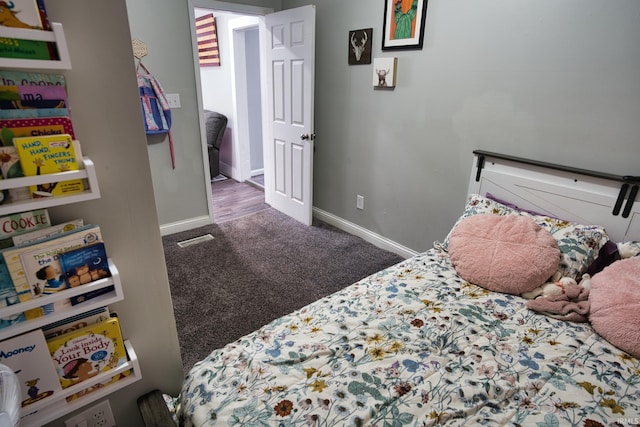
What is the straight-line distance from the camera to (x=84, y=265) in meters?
0.85

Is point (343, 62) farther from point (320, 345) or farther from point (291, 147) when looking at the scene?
point (320, 345)

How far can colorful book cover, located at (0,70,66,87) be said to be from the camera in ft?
2.34

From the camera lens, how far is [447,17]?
2.25m

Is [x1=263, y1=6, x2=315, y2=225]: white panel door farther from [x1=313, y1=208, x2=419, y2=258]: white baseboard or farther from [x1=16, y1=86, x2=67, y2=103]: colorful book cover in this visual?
[x1=16, y1=86, x2=67, y2=103]: colorful book cover

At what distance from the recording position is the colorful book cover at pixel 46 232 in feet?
2.54

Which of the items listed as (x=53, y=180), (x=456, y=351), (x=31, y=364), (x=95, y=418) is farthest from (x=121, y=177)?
(x=456, y=351)

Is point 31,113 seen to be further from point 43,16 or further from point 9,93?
point 43,16

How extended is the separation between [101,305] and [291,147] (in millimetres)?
2757

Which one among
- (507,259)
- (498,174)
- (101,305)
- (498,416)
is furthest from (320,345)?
(498,174)

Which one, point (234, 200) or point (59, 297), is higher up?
point (59, 297)

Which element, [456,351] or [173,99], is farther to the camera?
[173,99]

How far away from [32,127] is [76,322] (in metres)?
0.49

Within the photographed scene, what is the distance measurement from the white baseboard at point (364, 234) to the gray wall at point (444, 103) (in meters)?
0.07

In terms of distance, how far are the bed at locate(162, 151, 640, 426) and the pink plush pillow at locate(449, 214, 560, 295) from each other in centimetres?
1
